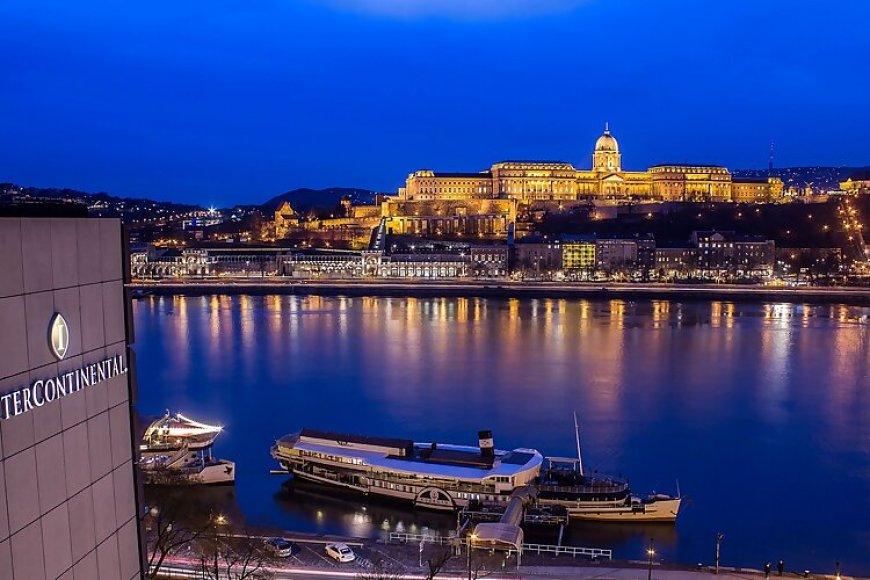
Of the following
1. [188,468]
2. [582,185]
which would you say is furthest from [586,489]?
[582,185]

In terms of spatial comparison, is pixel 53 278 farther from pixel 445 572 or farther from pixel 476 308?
pixel 476 308

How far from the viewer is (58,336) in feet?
7.52

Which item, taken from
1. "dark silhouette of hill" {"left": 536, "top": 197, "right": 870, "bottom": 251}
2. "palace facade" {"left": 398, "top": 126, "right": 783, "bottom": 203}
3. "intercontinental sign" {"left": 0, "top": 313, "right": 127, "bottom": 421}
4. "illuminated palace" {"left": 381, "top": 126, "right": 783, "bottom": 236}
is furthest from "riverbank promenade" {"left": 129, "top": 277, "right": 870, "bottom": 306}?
"intercontinental sign" {"left": 0, "top": 313, "right": 127, "bottom": 421}

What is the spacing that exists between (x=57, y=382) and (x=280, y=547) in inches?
139

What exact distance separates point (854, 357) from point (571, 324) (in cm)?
694

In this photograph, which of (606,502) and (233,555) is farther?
(606,502)

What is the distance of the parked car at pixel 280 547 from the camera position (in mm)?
5406

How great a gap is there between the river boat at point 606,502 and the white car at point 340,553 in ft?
7.38

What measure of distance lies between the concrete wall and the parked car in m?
2.71

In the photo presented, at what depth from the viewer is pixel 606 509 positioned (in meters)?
7.08

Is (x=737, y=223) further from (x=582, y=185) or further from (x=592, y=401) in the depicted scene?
(x=592, y=401)

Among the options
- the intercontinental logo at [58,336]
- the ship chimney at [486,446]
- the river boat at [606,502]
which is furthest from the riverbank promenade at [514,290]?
the intercontinental logo at [58,336]

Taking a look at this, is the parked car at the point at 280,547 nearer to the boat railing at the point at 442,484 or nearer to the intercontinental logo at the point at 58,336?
the boat railing at the point at 442,484

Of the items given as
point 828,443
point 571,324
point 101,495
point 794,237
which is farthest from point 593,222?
point 101,495
